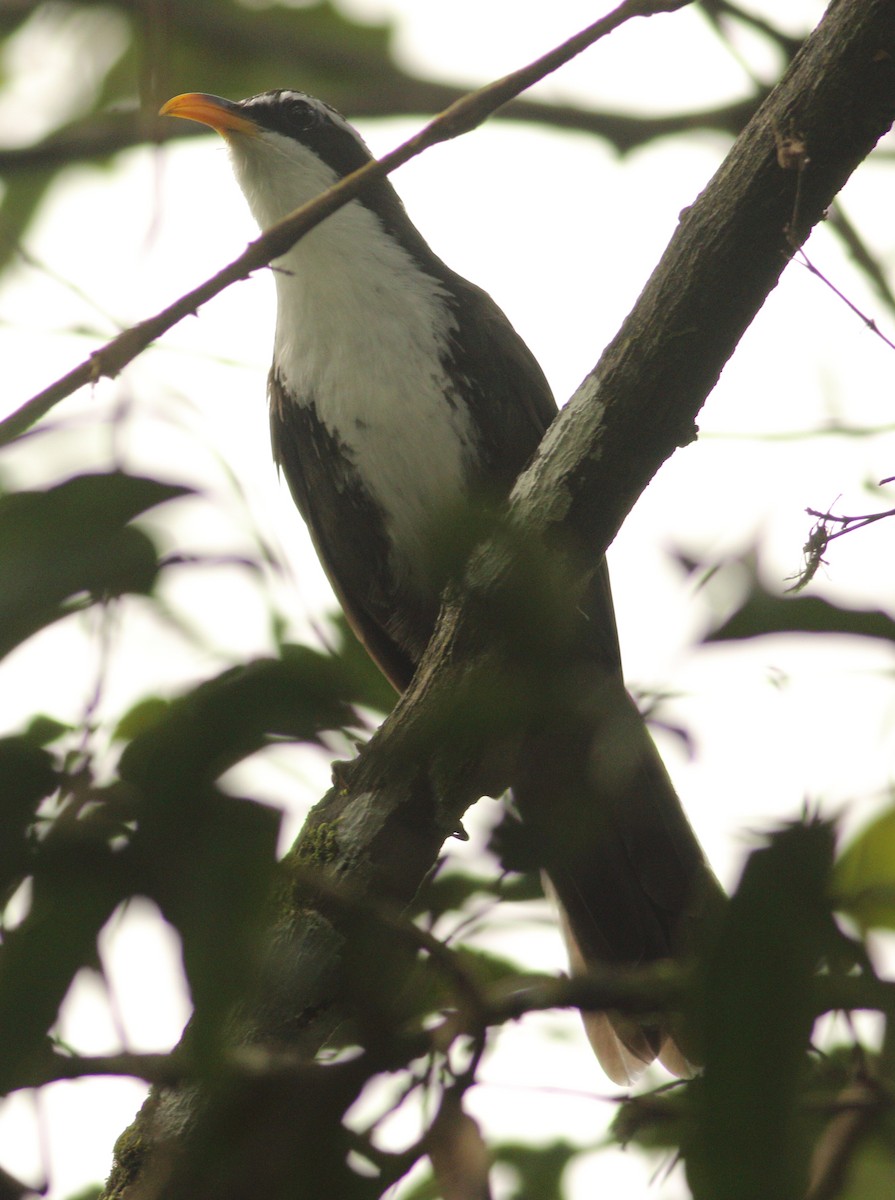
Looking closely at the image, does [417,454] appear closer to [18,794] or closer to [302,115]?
[302,115]

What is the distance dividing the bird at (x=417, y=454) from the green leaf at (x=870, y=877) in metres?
1.88

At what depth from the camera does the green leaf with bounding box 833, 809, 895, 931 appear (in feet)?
5.29

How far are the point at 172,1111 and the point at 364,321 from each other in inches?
105

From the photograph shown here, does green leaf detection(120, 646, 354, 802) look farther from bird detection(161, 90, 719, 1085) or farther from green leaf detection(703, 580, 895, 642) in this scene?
bird detection(161, 90, 719, 1085)

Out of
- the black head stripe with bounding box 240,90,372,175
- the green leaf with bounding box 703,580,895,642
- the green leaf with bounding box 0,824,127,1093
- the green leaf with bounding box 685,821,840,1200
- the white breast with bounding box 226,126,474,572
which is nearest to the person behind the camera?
the green leaf with bounding box 685,821,840,1200

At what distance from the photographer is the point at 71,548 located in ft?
5.21

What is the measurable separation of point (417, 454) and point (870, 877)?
101 inches

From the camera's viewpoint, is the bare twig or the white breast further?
the white breast

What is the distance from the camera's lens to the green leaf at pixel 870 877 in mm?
1611

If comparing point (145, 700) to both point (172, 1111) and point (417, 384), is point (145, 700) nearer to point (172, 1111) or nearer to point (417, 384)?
point (172, 1111)

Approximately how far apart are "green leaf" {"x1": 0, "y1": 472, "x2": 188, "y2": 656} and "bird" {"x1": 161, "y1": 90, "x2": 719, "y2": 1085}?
87.4 inches

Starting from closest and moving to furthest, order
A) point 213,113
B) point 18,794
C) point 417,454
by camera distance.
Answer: point 18,794, point 417,454, point 213,113

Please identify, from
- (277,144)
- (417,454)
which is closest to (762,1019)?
(417,454)

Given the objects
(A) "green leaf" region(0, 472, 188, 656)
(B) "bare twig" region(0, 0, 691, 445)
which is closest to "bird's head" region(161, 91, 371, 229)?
(B) "bare twig" region(0, 0, 691, 445)
